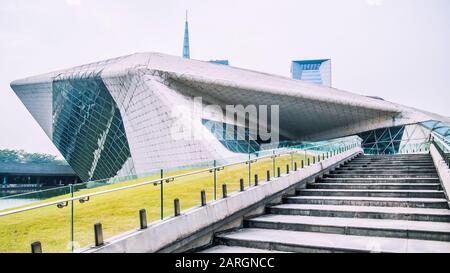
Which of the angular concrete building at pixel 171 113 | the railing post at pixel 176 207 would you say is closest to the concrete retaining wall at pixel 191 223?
the railing post at pixel 176 207

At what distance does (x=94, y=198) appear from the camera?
4488mm

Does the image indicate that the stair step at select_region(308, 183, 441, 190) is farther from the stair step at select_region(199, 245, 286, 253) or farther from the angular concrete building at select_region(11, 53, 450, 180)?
the angular concrete building at select_region(11, 53, 450, 180)

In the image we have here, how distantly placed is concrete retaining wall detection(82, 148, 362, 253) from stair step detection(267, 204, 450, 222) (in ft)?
1.87

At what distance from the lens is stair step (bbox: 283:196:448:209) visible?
22.1 feet

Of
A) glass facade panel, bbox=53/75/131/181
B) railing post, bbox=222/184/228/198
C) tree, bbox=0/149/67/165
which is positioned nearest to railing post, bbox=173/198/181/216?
railing post, bbox=222/184/228/198

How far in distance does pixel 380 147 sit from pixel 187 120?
81.6 ft

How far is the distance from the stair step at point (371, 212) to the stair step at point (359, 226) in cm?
18

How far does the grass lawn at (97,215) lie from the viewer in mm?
3752

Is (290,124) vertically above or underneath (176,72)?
underneath

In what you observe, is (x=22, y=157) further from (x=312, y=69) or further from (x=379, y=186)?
(x=312, y=69)

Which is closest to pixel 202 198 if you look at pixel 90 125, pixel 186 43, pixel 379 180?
pixel 379 180
